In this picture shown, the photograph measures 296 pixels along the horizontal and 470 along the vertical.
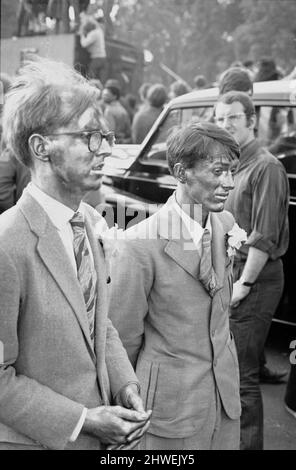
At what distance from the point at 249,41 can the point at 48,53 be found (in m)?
8.93

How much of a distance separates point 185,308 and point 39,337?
0.81 m

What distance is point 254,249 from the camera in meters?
3.48

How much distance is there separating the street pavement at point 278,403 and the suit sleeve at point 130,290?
1.74 meters

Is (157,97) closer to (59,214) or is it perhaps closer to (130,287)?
(130,287)

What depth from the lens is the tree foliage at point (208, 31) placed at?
16.4 m

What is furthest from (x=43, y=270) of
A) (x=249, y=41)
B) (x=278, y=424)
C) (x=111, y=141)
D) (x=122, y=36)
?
(x=122, y=36)

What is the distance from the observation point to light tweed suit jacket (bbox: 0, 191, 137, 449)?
1.63 meters

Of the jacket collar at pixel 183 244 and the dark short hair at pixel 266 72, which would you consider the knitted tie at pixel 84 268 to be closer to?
the jacket collar at pixel 183 244

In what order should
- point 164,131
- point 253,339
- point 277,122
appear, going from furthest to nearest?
point 164,131, point 277,122, point 253,339

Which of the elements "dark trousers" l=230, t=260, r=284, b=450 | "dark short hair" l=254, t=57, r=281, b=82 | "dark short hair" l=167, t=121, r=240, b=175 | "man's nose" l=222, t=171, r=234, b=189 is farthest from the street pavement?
"dark short hair" l=254, t=57, r=281, b=82

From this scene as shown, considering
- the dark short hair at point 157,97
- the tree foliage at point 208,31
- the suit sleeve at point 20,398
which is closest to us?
the suit sleeve at point 20,398

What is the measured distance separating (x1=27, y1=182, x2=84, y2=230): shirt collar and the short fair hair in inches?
3.8

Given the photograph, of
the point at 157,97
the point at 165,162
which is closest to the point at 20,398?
the point at 165,162

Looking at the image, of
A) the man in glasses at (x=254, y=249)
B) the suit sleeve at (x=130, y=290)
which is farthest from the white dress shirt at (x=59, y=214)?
the man in glasses at (x=254, y=249)
